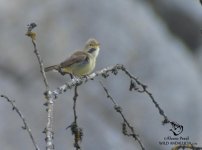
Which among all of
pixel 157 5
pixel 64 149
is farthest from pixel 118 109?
pixel 157 5

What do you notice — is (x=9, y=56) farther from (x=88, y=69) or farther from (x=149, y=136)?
(x=88, y=69)

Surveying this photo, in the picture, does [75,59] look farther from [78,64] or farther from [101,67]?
[101,67]

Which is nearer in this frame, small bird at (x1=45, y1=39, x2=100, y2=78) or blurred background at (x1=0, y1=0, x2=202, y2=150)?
small bird at (x1=45, y1=39, x2=100, y2=78)

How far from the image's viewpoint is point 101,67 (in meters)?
7.11

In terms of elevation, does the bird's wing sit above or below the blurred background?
below

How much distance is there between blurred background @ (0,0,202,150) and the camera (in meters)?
6.88

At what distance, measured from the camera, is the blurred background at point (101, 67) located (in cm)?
688

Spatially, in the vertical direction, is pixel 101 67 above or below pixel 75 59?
above

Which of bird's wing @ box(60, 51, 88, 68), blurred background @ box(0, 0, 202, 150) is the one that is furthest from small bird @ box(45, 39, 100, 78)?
blurred background @ box(0, 0, 202, 150)

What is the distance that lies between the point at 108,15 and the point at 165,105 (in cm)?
126

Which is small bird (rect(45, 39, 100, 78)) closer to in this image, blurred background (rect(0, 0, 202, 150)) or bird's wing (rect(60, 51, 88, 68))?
bird's wing (rect(60, 51, 88, 68))

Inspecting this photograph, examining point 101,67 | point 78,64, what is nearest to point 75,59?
point 78,64

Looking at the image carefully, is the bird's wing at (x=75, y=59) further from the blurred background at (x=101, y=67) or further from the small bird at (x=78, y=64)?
the blurred background at (x=101, y=67)

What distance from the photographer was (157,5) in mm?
8930
